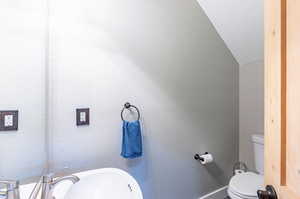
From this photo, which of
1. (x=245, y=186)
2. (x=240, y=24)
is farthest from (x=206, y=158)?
(x=240, y=24)

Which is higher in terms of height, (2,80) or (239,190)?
(2,80)

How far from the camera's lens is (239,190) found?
1698 millimetres

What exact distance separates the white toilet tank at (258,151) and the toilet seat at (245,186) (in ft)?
0.64

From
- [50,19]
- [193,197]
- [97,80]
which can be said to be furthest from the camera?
[193,197]

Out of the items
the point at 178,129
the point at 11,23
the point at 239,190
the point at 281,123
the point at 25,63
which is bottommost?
the point at 239,190

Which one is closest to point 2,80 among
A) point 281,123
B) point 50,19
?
point 50,19

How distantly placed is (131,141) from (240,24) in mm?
1689

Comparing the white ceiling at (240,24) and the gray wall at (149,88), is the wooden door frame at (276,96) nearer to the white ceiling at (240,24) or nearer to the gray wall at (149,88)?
the gray wall at (149,88)

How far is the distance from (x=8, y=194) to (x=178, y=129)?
1444mm

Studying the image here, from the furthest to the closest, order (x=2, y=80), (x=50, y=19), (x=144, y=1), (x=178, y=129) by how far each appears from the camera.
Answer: (x=178, y=129) → (x=144, y=1) → (x=50, y=19) → (x=2, y=80)

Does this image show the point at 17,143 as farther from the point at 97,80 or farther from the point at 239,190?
the point at 239,190

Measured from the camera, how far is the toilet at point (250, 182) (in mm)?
1669

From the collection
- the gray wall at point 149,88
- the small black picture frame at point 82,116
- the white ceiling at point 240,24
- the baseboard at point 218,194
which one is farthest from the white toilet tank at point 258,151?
the small black picture frame at point 82,116

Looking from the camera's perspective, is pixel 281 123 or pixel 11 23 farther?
pixel 11 23
